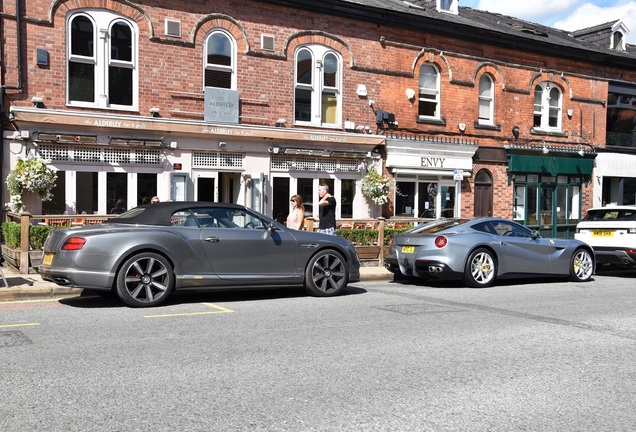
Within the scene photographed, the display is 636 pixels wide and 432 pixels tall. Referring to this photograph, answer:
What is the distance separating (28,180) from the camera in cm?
1345

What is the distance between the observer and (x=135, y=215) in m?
9.47

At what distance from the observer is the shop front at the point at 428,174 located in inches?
761

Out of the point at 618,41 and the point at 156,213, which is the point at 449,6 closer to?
the point at 618,41

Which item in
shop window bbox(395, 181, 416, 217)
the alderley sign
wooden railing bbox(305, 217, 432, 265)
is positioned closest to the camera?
wooden railing bbox(305, 217, 432, 265)

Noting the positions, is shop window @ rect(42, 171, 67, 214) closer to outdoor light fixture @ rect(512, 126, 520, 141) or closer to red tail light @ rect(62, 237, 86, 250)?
red tail light @ rect(62, 237, 86, 250)

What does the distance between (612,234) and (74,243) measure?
11460 millimetres

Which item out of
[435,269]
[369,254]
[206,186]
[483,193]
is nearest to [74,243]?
[435,269]

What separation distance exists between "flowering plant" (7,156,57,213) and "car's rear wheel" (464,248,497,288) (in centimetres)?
885

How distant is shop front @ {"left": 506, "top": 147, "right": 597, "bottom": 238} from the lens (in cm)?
2231

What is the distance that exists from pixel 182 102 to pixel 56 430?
12830 millimetres

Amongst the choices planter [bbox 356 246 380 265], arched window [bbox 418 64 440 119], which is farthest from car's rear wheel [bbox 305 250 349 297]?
arched window [bbox 418 64 440 119]

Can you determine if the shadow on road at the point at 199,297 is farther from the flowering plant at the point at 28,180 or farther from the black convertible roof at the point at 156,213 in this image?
the flowering plant at the point at 28,180

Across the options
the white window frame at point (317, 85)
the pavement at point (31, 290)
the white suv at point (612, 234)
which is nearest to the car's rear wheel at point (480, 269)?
the white suv at point (612, 234)

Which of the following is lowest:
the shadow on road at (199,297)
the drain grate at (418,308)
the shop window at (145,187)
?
the shadow on road at (199,297)
